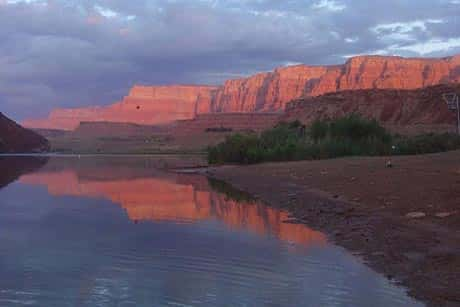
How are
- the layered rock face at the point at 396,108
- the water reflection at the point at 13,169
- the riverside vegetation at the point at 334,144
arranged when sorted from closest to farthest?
the water reflection at the point at 13,169, the riverside vegetation at the point at 334,144, the layered rock face at the point at 396,108

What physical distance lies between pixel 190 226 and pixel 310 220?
298 cm

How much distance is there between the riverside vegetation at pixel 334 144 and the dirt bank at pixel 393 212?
1147 centimetres

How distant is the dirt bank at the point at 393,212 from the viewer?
9.72 metres

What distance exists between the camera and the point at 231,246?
12.8 m

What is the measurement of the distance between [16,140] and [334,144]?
79.8 meters

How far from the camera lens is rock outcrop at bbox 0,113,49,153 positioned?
108 metres

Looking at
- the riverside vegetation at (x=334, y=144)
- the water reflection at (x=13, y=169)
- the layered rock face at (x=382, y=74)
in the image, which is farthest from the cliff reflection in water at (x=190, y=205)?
the layered rock face at (x=382, y=74)

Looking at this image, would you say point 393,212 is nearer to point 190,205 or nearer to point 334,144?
point 190,205

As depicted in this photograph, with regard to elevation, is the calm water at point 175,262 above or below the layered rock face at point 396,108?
below

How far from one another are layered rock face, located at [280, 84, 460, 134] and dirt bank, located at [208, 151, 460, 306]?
43.5m

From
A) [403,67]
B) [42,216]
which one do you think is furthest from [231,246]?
[403,67]

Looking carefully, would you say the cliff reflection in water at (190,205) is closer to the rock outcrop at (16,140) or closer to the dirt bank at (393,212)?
the dirt bank at (393,212)

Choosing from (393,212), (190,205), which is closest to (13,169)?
(190,205)

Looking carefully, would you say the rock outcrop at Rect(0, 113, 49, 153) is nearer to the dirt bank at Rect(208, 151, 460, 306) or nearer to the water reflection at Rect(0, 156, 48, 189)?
the water reflection at Rect(0, 156, 48, 189)
